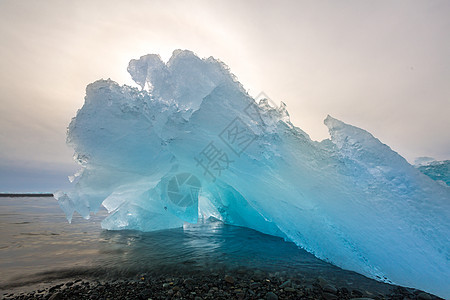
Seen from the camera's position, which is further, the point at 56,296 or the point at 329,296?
the point at 329,296

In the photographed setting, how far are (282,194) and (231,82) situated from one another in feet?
11.7

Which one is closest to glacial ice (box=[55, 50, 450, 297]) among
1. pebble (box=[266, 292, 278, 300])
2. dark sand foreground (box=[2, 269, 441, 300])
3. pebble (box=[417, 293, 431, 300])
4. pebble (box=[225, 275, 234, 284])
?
pebble (box=[417, 293, 431, 300])

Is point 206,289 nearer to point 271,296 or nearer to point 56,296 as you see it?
point 271,296

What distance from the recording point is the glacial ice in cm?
472

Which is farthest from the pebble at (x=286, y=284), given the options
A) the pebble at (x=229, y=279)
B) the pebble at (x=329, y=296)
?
the pebble at (x=229, y=279)

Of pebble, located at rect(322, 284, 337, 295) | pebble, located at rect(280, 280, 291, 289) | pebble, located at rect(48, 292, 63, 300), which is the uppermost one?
pebble, located at rect(48, 292, 63, 300)

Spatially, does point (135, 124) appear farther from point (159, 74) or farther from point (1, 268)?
point (1, 268)

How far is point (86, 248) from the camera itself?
19.5ft

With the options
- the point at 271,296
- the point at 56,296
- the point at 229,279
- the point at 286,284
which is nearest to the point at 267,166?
the point at 286,284

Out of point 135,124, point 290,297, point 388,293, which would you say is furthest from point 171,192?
point 388,293

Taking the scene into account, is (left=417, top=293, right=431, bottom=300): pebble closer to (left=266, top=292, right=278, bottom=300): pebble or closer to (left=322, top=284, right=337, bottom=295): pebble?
(left=322, top=284, right=337, bottom=295): pebble

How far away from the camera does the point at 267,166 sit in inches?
252

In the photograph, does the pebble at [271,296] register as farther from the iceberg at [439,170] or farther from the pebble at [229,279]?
the iceberg at [439,170]

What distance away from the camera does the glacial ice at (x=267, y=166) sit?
4.72m
